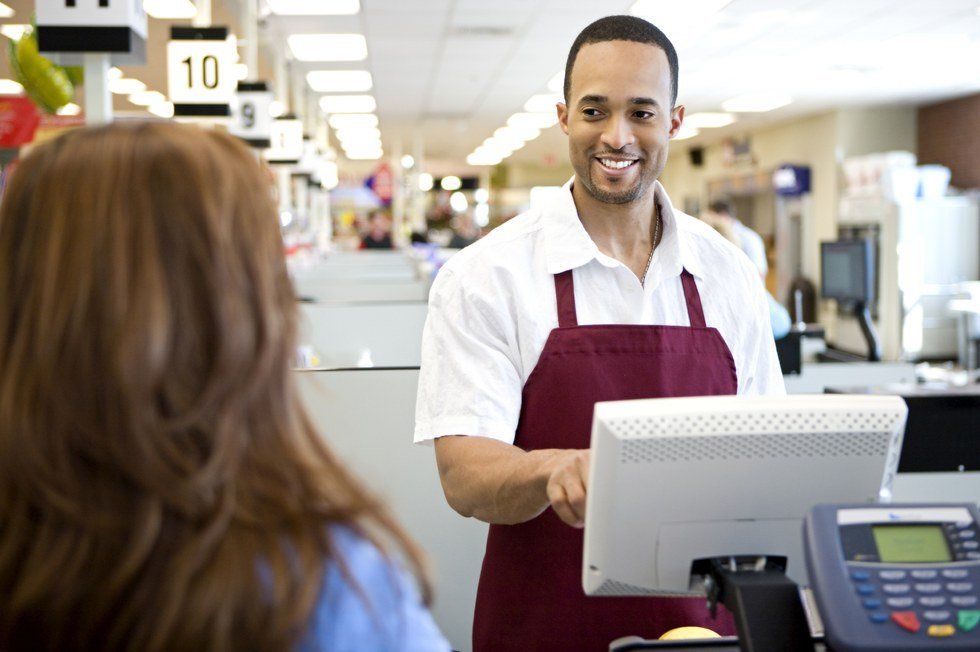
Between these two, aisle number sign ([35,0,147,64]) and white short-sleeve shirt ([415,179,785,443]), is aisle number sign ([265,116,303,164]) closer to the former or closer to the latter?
aisle number sign ([35,0,147,64])

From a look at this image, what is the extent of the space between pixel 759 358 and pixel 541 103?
12853mm

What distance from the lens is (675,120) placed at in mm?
1909

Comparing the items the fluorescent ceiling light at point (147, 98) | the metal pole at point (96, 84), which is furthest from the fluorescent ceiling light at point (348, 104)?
the metal pole at point (96, 84)

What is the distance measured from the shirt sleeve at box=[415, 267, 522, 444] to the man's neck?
0.25 metres

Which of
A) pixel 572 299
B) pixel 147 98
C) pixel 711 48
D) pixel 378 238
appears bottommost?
pixel 572 299

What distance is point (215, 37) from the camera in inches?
236

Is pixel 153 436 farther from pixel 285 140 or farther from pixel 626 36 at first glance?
pixel 285 140

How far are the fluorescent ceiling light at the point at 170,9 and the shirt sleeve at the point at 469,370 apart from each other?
7.15 m

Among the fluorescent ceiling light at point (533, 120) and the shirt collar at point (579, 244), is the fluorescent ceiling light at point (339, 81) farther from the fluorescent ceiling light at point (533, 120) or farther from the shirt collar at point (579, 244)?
the shirt collar at point (579, 244)

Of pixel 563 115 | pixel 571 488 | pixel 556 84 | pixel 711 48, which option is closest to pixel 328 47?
pixel 556 84

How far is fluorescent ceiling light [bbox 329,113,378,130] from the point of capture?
54.8 feet

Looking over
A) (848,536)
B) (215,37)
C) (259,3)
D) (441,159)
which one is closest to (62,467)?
(848,536)

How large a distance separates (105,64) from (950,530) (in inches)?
127

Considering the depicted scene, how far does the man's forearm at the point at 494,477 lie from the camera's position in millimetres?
1448
